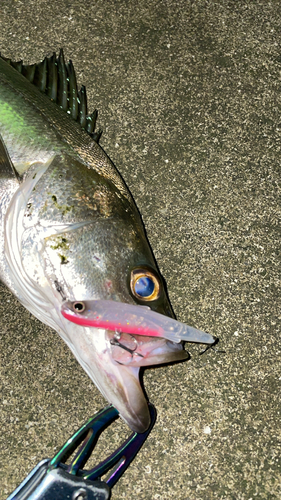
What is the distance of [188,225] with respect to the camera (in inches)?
94.3

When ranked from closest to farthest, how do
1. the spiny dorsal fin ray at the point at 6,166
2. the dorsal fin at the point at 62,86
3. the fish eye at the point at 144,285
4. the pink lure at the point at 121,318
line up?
the pink lure at the point at 121,318
the fish eye at the point at 144,285
the spiny dorsal fin ray at the point at 6,166
the dorsal fin at the point at 62,86

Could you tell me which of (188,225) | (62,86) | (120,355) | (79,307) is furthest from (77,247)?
(62,86)

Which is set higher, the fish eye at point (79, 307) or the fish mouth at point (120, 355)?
the fish eye at point (79, 307)

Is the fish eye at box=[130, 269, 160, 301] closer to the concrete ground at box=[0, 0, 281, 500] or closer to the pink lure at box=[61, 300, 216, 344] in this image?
the pink lure at box=[61, 300, 216, 344]

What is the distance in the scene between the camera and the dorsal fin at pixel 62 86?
2402 mm

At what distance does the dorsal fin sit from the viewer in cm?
240

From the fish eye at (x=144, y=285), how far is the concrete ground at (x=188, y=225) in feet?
1.42

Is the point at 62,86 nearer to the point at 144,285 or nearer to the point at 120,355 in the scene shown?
Result: the point at 144,285

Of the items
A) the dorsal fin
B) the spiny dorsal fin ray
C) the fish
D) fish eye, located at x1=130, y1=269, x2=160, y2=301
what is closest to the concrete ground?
the dorsal fin

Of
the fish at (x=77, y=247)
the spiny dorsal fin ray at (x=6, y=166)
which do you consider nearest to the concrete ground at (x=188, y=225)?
the fish at (x=77, y=247)

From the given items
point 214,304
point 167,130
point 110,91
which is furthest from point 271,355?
point 110,91

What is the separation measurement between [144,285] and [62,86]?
4.42ft

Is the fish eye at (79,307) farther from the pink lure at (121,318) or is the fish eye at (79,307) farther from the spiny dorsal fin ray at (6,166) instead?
the spiny dorsal fin ray at (6,166)

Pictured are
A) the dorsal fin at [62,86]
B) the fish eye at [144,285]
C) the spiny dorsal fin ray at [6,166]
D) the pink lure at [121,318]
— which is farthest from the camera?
the dorsal fin at [62,86]
